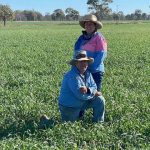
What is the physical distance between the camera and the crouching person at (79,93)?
7.90 m

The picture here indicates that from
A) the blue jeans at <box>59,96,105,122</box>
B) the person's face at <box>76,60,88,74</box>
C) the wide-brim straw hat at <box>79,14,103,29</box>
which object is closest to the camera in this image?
the person's face at <box>76,60,88,74</box>

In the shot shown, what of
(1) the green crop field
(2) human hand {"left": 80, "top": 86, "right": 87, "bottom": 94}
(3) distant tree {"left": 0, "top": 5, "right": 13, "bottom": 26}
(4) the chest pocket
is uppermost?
(4) the chest pocket

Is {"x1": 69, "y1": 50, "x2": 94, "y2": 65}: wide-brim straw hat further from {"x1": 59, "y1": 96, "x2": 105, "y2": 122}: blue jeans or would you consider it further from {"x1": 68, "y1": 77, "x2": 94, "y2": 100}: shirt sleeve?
{"x1": 59, "y1": 96, "x2": 105, "y2": 122}: blue jeans

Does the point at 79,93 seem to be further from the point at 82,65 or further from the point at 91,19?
the point at 91,19

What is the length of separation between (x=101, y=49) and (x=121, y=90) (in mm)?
3077

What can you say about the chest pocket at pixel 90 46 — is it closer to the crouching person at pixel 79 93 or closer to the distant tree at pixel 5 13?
the crouching person at pixel 79 93

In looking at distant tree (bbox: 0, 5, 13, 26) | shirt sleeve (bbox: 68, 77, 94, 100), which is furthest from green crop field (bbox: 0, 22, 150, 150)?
distant tree (bbox: 0, 5, 13, 26)

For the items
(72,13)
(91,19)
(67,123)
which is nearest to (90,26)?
(91,19)

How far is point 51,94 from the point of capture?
35.6 ft

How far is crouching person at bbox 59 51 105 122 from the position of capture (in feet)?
25.9

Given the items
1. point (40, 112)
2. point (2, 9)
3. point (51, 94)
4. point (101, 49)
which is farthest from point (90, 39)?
point (2, 9)

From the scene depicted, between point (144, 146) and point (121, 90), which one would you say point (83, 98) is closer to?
point (144, 146)

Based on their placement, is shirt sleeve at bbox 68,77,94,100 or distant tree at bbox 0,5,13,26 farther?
distant tree at bbox 0,5,13,26

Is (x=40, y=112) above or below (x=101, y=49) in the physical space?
below
